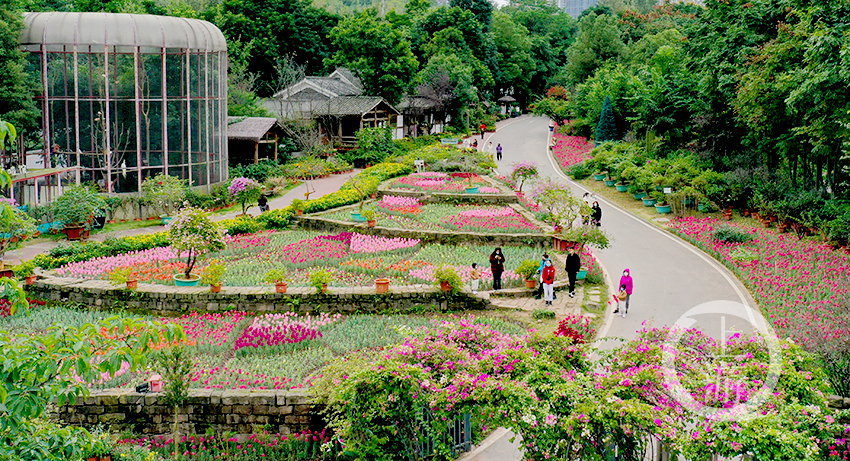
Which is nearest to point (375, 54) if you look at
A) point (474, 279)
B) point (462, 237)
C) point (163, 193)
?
point (163, 193)

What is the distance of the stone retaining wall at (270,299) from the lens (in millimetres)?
16969

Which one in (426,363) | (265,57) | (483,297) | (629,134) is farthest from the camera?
(265,57)

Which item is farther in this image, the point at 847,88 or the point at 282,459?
the point at 847,88

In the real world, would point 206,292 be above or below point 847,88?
below

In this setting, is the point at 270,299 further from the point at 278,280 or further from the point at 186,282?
the point at 186,282

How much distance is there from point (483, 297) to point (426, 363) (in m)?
7.24

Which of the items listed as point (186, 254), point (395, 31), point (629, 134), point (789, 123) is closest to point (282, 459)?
point (186, 254)

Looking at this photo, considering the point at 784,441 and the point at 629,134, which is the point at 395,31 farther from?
the point at 784,441

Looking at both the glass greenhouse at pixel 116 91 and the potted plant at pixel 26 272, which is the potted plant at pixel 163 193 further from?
the potted plant at pixel 26 272

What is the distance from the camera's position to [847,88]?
19.3 meters

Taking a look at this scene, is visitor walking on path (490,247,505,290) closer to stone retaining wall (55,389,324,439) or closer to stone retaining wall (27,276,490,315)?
stone retaining wall (27,276,490,315)

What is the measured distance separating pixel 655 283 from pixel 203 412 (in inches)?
463

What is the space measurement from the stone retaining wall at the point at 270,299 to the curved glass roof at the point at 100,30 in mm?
14486

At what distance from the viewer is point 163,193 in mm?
27797
